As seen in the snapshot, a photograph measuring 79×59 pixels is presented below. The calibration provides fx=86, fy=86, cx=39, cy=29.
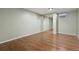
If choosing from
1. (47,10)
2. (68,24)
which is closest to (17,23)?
(47,10)

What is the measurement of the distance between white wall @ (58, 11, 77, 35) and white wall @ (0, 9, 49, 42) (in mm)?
296

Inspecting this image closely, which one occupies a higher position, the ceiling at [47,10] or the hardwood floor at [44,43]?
the ceiling at [47,10]

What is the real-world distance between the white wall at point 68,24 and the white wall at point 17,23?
0.97 feet

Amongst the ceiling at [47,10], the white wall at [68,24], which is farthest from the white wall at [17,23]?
the white wall at [68,24]

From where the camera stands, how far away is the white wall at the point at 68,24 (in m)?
1.73

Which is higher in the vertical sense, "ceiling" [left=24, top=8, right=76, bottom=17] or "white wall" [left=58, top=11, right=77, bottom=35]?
"ceiling" [left=24, top=8, right=76, bottom=17]

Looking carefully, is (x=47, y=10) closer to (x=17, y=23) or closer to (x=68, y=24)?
(x=68, y=24)

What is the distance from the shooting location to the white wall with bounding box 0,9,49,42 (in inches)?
66.5

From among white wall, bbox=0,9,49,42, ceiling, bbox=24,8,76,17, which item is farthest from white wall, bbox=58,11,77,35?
white wall, bbox=0,9,49,42

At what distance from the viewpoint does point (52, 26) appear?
178 centimetres

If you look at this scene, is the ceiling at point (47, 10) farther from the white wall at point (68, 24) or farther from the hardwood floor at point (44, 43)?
the hardwood floor at point (44, 43)

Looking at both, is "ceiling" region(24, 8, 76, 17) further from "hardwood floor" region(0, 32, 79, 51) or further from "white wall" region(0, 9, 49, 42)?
"hardwood floor" region(0, 32, 79, 51)
